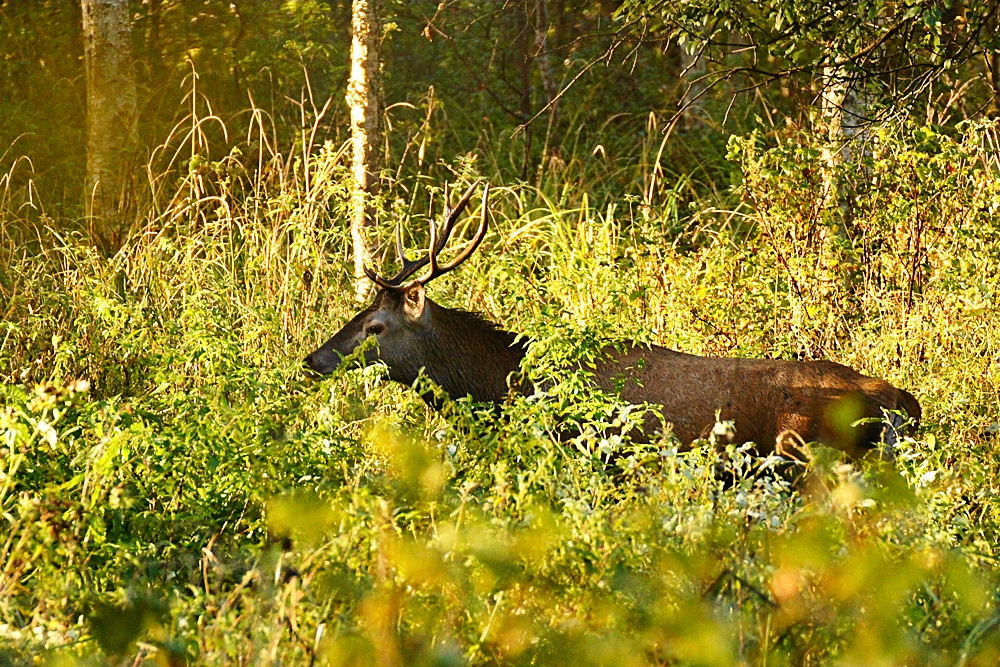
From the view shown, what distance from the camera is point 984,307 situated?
695 cm

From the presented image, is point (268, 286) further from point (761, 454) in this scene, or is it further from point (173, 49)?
point (173, 49)

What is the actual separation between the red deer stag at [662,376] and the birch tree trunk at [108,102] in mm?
4154

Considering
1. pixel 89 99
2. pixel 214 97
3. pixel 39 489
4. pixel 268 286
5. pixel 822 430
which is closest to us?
pixel 39 489

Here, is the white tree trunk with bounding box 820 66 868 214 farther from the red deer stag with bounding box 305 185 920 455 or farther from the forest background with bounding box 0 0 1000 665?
the red deer stag with bounding box 305 185 920 455

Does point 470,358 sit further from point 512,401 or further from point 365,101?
point 365,101

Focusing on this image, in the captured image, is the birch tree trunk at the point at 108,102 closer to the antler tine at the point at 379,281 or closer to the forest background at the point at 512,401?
the forest background at the point at 512,401

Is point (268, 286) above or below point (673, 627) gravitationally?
below

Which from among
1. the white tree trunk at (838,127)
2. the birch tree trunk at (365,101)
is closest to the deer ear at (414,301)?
the birch tree trunk at (365,101)

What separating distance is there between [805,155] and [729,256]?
29.6 inches

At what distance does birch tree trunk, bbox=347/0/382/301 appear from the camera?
8641 millimetres

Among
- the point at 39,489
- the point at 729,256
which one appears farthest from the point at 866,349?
the point at 39,489

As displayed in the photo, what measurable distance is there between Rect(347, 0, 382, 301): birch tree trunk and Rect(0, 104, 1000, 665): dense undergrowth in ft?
0.92

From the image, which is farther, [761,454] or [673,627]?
[761,454]

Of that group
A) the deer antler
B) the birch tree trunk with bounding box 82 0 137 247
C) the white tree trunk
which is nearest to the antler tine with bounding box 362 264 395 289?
the deer antler
